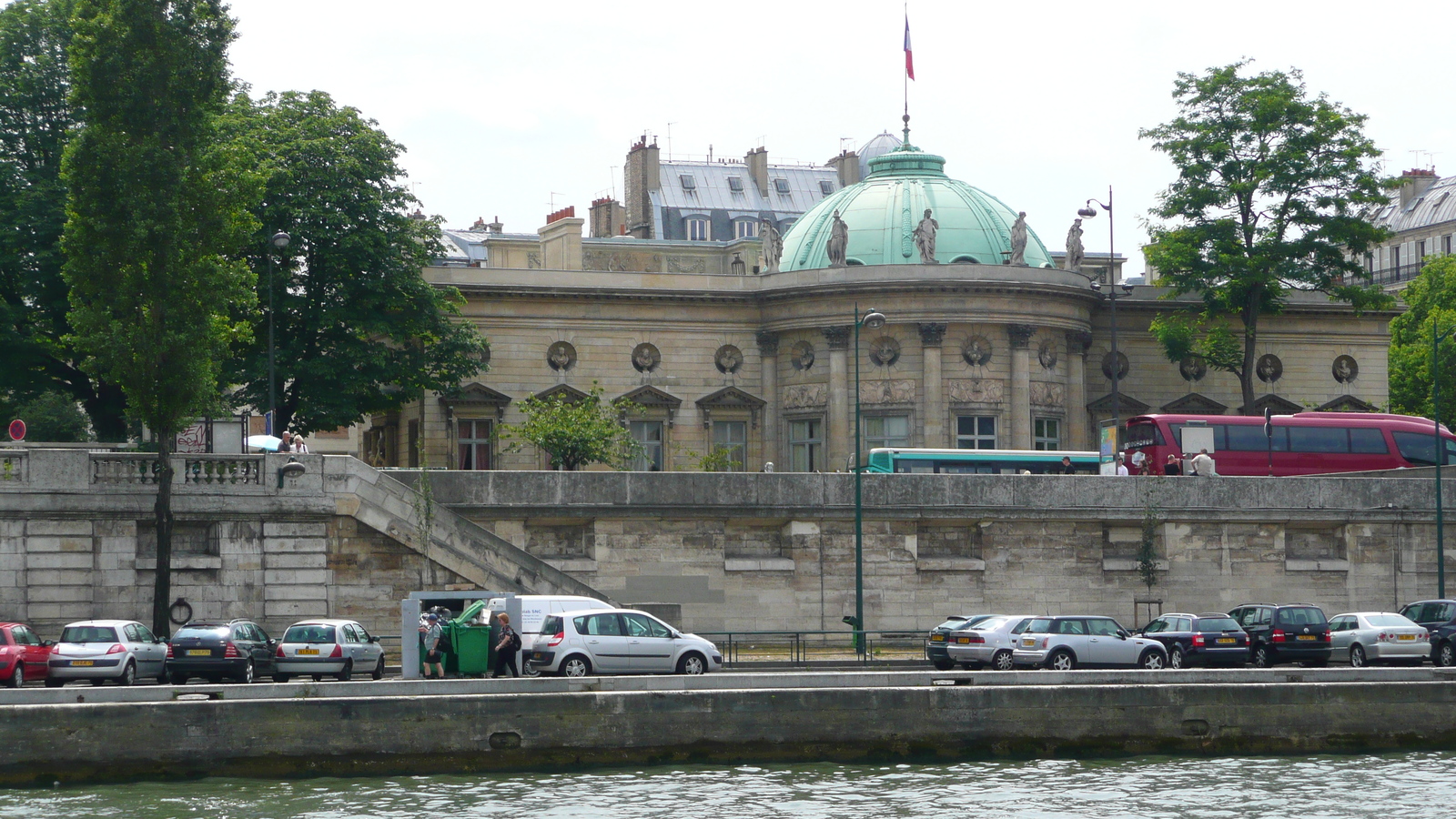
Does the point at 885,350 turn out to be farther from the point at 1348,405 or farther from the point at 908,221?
the point at 1348,405

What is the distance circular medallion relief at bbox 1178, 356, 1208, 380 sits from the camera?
72562 mm

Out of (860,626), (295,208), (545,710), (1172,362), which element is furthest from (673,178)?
(545,710)

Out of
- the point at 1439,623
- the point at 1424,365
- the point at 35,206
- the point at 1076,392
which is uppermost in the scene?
the point at 35,206

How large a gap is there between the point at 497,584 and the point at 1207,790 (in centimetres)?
1816

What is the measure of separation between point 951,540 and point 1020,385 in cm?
1874

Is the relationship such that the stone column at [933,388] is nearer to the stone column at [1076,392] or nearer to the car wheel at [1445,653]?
the stone column at [1076,392]

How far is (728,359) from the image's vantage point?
70.3 m

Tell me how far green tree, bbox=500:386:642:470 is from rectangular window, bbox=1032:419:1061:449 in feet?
48.6

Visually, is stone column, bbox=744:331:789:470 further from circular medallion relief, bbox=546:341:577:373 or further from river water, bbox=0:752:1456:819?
river water, bbox=0:752:1456:819

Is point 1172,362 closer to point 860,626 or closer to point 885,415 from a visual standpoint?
point 885,415

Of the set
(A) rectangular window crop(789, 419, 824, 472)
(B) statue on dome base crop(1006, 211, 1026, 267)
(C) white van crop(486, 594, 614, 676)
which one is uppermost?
(B) statue on dome base crop(1006, 211, 1026, 267)

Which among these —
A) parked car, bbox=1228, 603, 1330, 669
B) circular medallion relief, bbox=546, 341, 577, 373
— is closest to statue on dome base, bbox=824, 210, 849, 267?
circular medallion relief, bbox=546, 341, 577, 373

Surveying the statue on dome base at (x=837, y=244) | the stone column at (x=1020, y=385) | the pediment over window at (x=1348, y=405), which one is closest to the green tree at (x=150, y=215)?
the statue on dome base at (x=837, y=244)

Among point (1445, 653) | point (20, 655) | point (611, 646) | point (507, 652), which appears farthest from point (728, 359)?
point (20, 655)
